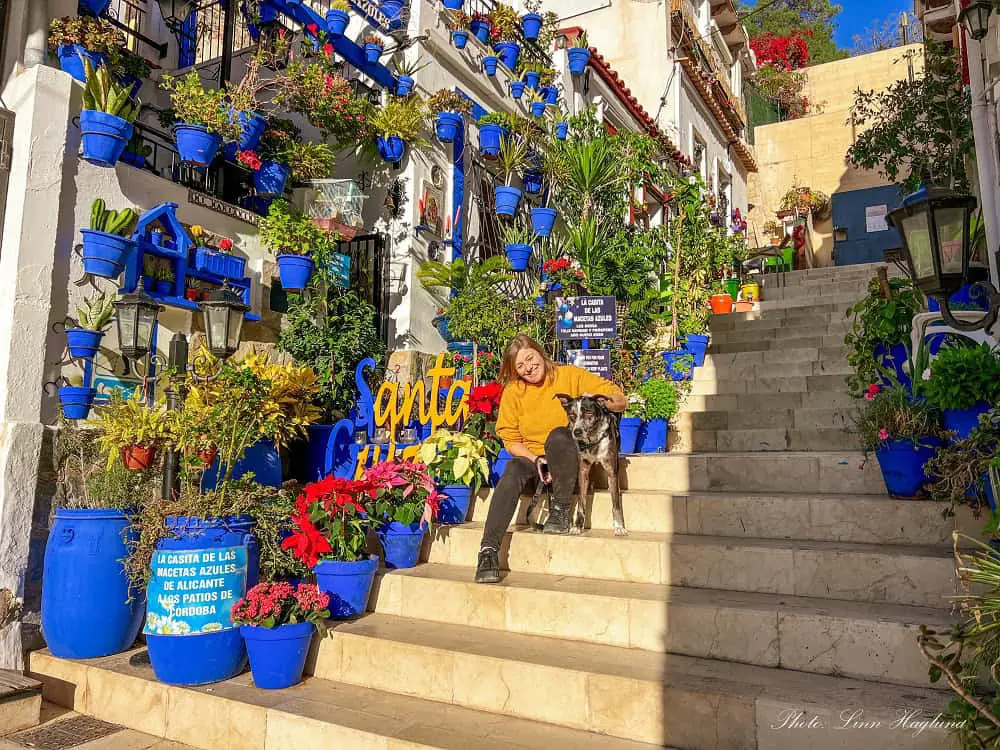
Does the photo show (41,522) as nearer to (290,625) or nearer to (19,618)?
(19,618)

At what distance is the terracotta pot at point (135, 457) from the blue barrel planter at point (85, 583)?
28 centimetres

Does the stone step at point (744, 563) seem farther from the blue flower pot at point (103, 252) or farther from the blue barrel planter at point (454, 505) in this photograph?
the blue flower pot at point (103, 252)

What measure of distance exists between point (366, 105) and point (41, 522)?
177 inches

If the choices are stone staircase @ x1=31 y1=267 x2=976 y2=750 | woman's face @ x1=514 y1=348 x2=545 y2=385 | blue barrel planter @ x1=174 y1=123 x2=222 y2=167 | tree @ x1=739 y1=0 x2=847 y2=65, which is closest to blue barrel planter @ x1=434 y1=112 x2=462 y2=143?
blue barrel planter @ x1=174 y1=123 x2=222 y2=167

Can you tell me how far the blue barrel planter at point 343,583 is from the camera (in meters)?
3.87

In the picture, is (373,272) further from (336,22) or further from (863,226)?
(863,226)

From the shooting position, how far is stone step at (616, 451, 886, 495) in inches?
175

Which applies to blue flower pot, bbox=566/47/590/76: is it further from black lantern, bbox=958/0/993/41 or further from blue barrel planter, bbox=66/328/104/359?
blue barrel planter, bbox=66/328/104/359

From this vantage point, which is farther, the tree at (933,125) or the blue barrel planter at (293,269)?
the tree at (933,125)

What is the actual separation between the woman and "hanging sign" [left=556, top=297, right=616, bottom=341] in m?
1.72

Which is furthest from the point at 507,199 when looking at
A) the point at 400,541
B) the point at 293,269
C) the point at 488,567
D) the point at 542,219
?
the point at 488,567

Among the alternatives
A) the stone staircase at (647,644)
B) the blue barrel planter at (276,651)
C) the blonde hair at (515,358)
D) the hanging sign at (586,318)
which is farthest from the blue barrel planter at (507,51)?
the blue barrel planter at (276,651)

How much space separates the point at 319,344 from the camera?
5.87 metres

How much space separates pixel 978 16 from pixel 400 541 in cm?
528
